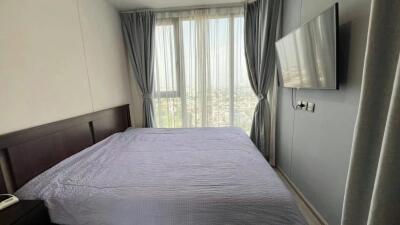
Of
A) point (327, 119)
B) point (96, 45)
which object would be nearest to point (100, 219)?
point (327, 119)

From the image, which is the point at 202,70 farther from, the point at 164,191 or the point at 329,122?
the point at 164,191

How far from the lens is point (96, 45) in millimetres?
2346

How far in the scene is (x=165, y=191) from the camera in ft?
3.88

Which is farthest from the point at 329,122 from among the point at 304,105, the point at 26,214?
the point at 26,214

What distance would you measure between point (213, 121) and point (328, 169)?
1.93 metres

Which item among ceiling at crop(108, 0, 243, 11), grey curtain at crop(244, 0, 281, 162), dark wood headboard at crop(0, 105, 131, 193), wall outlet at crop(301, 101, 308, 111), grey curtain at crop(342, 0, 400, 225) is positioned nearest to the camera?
grey curtain at crop(342, 0, 400, 225)

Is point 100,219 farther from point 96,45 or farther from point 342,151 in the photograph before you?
point 96,45

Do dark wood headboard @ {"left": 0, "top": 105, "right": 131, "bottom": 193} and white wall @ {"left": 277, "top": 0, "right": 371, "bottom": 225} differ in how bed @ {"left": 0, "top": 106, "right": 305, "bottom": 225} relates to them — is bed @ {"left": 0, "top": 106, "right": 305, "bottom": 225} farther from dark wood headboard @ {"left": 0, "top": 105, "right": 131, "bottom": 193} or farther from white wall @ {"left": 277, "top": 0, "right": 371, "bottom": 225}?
white wall @ {"left": 277, "top": 0, "right": 371, "bottom": 225}

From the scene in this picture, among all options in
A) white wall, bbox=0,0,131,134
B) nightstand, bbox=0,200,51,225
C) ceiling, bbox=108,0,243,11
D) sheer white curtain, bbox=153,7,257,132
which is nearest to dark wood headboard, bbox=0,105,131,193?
white wall, bbox=0,0,131,134

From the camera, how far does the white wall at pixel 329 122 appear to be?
1.25 metres

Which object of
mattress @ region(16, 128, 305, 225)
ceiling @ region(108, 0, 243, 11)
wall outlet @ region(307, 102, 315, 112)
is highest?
ceiling @ region(108, 0, 243, 11)

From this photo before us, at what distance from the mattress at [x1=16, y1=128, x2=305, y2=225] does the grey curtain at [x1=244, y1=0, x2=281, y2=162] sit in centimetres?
144

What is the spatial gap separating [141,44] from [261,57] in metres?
2.07

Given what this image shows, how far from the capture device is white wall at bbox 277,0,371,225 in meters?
1.25
